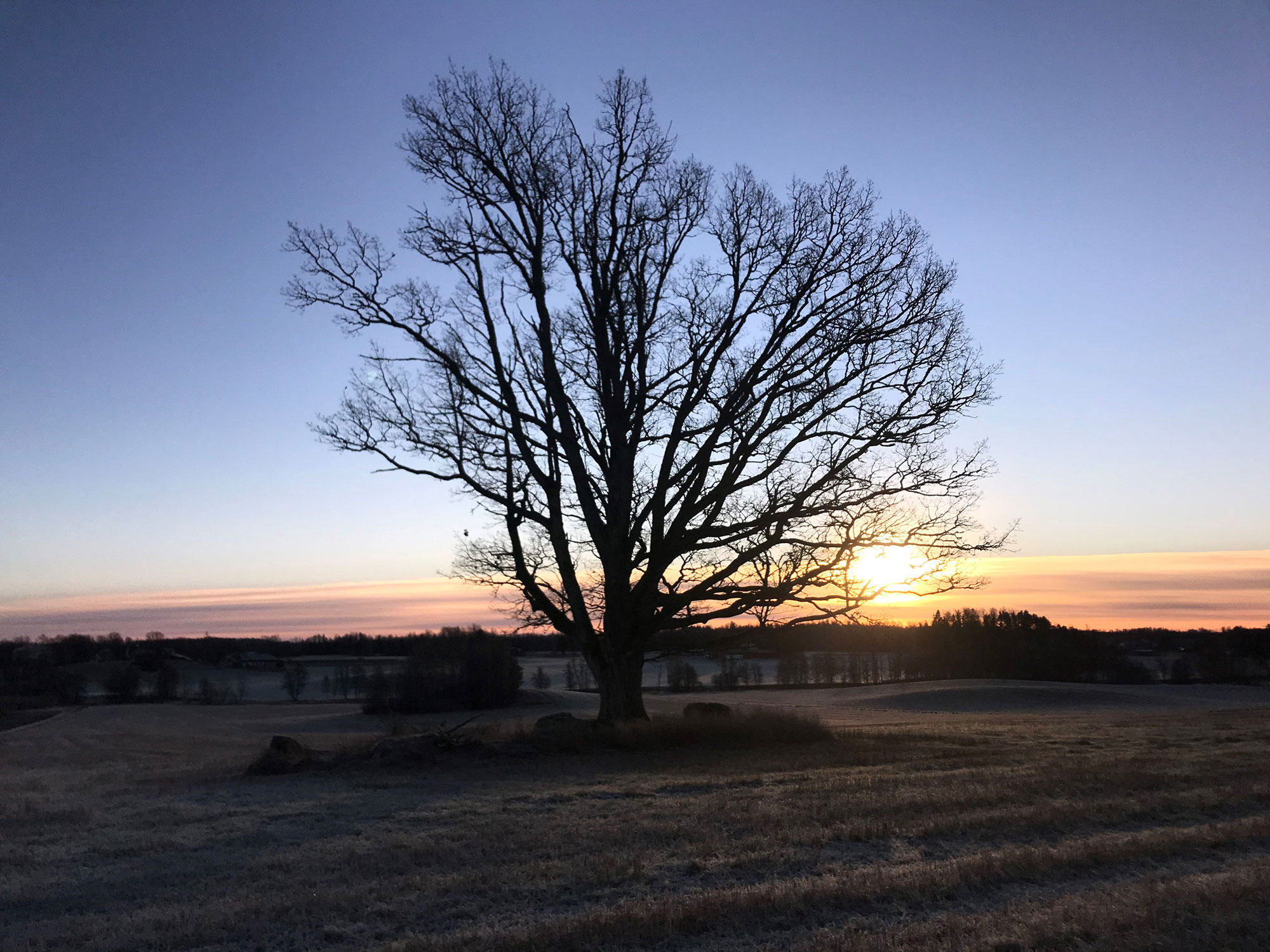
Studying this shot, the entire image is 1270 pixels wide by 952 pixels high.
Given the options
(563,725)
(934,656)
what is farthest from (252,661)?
(563,725)

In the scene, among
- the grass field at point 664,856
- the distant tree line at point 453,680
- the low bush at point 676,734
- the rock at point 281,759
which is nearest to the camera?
the grass field at point 664,856

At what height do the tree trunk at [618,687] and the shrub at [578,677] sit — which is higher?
the tree trunk at [618,687]

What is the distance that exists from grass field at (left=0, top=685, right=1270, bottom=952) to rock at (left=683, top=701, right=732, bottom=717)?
4369 millimetres

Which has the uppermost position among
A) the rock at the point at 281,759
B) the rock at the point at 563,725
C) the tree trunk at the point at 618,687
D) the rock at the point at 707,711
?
the tree trunk at the point at 618,687

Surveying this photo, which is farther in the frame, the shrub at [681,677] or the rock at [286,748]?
the shrub at [681,677]

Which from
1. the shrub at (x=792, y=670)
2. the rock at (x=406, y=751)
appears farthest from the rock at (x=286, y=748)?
the shrub at (x=792, y=670)

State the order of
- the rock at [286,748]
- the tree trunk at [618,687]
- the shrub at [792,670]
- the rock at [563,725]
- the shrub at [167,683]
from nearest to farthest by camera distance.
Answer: the rock at [286,748], the rock at [563,725], the tree trunk at [618,687], the shrub at [167,683], the shrub at [792,670]

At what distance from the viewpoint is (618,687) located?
63.6 ft

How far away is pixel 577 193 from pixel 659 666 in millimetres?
78327

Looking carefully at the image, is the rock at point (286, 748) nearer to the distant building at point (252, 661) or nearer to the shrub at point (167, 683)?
the shrub at point (167, 683)

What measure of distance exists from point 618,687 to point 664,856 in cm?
1153

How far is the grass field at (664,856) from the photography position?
5.91 metres

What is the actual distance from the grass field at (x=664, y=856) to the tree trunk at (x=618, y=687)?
3641mm

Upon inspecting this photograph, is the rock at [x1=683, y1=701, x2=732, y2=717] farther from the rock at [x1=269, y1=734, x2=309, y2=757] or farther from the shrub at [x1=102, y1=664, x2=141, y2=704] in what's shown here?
the shrub at [x1=102, y1=664, x2=141, y2=704]
